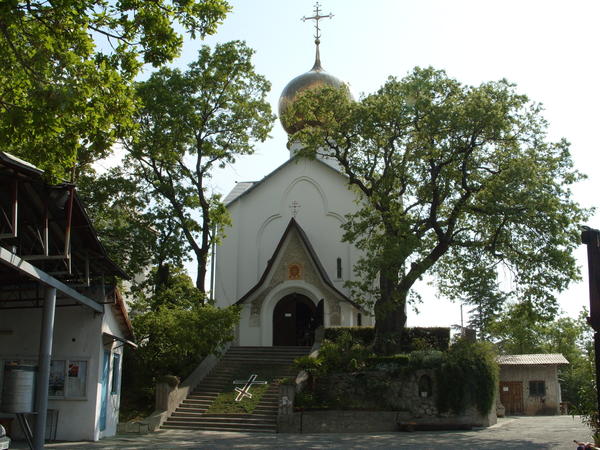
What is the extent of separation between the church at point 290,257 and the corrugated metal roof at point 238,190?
2319mm

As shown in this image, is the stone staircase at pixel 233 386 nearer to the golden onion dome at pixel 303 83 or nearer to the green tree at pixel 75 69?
the green tree at pixel 75 69

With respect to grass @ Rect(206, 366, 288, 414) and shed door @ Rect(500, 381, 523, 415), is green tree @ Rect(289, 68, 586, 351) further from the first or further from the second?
shed door @ Rect(500, 381, 523, 415)

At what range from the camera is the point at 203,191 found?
26.7 m

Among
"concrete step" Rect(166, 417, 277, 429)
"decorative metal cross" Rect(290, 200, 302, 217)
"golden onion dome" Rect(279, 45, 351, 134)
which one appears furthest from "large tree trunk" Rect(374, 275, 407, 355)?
"golden onion dome" Rect(279, 45, 351, 134)

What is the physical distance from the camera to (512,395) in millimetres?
35438

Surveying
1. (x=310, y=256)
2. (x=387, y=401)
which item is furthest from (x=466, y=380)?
(x=310, y=256)

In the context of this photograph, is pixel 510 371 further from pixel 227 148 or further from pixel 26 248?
pixel 26 248

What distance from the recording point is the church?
29.3m

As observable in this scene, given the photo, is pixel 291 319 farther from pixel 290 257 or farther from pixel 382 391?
pixel 382 391

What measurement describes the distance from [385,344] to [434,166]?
655 cm

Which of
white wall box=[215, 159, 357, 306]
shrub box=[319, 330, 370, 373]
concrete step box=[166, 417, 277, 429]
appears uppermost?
white wall box=[215, 159, 357, 306]

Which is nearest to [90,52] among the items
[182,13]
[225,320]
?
[182,13]

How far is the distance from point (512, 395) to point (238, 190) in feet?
59.9

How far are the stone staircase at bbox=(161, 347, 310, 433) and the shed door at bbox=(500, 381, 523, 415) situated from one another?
45.4ft
